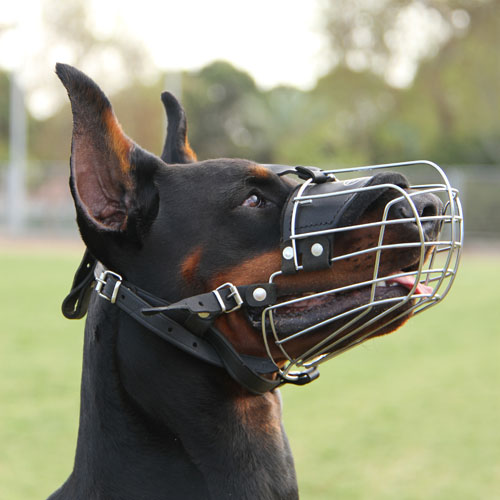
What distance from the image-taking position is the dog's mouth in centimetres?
192

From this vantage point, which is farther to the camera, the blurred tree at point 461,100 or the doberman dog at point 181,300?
the blurred tree at point 461,100

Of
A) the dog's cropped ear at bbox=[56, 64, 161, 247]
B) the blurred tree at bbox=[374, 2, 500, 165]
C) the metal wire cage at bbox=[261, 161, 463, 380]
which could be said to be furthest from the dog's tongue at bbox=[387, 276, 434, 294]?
the blurred tree at bbox=[374, 2, 500, 165]

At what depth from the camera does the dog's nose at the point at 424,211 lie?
1.91 meters

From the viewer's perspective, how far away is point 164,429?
6.70 ft

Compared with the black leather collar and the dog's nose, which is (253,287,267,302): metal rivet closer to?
the black leather collar

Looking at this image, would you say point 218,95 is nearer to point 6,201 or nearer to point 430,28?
point 430,28

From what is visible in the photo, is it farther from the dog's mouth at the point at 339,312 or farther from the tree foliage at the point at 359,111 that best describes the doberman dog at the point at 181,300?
the tree foliage at the point at 359,111

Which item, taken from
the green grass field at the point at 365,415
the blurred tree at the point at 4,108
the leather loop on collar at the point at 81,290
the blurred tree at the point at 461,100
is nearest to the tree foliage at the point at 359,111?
the blurred tree at the point at 461,100

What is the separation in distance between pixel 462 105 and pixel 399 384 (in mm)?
30341

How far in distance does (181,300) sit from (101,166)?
0.45 m

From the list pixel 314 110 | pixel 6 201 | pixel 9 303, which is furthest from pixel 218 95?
pixel 9 303

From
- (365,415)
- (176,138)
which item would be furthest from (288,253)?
(365,415)

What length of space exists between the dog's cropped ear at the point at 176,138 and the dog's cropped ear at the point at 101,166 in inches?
20.4

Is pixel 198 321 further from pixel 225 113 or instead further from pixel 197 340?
pixel 225 113
